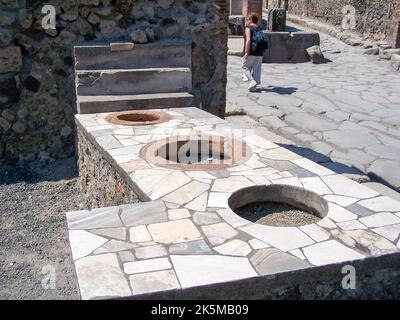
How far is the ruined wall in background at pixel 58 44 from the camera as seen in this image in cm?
542

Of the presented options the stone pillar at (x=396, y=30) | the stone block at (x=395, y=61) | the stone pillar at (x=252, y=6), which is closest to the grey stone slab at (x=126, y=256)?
the stone block at (x=395, y=61)

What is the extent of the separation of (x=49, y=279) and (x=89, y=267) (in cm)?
164

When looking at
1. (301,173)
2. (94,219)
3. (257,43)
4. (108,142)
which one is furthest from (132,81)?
(257,43)

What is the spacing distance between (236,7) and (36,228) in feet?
60.0

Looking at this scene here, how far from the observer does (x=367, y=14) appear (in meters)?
14.6

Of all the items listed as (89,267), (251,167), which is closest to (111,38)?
(251,167)

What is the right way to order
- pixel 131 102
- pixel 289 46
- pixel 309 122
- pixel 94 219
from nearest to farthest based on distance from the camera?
pixel 94 219 → pixel 131 102 → pixel 309 122 → pixel 289 46

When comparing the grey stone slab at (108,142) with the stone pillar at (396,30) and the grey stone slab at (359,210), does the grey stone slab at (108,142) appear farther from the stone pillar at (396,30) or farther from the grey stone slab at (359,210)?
the stone pillar at (396,30)

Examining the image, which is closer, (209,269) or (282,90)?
(209,269)

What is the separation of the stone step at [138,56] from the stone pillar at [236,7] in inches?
627

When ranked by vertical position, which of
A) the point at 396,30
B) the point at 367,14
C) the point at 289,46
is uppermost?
the point at 367,14

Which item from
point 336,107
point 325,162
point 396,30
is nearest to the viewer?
point 325,162

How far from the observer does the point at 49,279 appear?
379 centimetres

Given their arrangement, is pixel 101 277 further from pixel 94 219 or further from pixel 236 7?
pixel 236 7
